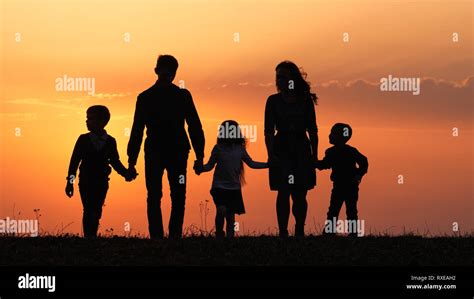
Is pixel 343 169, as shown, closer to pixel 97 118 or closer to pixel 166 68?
pixel 166 68

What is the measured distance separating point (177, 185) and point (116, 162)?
170 centimetres

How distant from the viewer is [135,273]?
12.9 m

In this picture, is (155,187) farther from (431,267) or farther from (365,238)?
(431,267)

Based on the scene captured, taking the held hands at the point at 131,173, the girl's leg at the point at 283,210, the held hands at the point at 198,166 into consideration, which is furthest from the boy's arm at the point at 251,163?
the held hands at the point at 131,173

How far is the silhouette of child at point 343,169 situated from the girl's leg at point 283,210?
189cm

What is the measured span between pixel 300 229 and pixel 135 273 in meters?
4.63

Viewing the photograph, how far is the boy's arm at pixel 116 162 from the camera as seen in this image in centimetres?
1734

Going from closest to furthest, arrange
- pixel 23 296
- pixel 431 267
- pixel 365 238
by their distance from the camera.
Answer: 1. pixel 23 296
2. pixel 431 267
3. pixel 365 238

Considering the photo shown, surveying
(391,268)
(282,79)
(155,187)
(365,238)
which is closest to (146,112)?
(155,187)

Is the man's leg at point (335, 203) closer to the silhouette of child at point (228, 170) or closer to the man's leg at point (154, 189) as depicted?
the silhouette of child at point (228, 170)

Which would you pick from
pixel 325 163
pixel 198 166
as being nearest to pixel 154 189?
pixel 198 166

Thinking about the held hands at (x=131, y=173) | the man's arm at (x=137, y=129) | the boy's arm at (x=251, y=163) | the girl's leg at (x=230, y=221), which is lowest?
the girl's leg at (x=230, y=221)

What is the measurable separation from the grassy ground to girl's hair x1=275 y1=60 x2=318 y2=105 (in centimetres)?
250

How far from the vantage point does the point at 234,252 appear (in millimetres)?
14305
